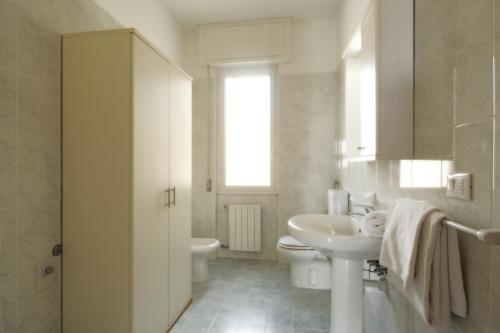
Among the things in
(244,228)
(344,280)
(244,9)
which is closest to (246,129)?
(244,228)

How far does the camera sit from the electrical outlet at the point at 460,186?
33.7 inches

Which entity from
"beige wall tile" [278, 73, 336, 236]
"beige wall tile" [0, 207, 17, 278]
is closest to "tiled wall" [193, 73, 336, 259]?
"beige wall tile" [278, 73, 336, 236]

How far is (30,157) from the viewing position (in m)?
1.30

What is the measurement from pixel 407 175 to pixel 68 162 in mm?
1808

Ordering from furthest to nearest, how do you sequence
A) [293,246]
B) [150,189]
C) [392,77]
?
1. [293,246]
2. [150,189]
3. [392,77]

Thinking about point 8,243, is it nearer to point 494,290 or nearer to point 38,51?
point 38,51

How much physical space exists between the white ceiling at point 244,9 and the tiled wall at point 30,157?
1.53 metres

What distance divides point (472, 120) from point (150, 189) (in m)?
1.55

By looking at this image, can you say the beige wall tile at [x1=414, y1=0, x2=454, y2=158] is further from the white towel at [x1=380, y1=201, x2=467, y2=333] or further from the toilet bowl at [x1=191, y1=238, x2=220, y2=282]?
the toilet bowl at [x1=191, y1=238, x2=220, y2=282]

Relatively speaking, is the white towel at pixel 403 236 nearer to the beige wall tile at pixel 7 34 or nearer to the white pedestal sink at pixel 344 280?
the white pedestal sink at pixel 344 280

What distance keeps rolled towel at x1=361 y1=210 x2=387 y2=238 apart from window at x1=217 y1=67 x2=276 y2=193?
6.20ft

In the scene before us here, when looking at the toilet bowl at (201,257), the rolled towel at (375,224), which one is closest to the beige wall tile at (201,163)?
the toilet bowl at (201,257)

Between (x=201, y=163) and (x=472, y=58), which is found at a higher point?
(x=472, y=58)

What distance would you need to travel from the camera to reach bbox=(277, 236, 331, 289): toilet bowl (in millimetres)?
2391
